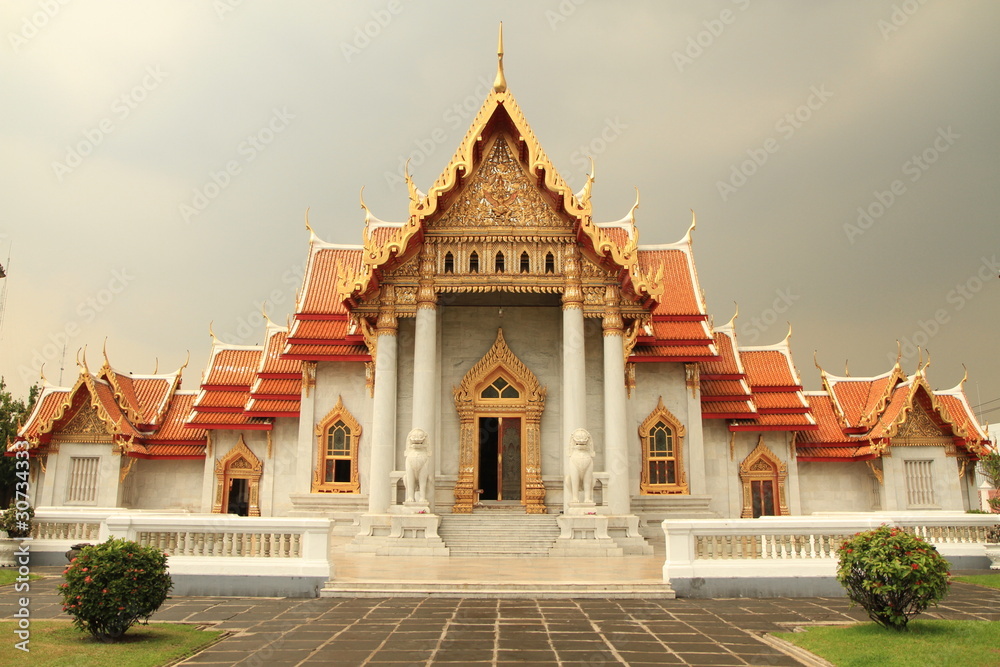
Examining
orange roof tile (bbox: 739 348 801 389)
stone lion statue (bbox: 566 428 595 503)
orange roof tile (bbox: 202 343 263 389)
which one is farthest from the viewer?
orange roof tile (bbox: 202 343 263 389)

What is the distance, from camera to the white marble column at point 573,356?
51.9 ft

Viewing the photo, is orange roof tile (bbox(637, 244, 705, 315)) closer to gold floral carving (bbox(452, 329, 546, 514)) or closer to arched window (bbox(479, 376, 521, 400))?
gold floral carving (bbox(452, 329, 546, 514))

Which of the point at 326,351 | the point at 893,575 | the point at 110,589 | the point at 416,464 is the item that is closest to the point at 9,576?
the point at 110,589

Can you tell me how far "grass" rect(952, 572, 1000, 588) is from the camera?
1167cm

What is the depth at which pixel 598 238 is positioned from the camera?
16.2 metres

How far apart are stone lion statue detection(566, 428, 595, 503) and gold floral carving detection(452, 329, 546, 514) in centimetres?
262

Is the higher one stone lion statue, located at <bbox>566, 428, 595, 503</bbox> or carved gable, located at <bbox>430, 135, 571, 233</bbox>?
carved gable, located at <bbox>430, 135, 571, 233</bbox>

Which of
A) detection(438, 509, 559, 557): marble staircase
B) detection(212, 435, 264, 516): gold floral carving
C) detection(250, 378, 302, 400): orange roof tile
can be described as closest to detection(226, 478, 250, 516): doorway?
detection(212, 435, 264, 516): gold floral carving

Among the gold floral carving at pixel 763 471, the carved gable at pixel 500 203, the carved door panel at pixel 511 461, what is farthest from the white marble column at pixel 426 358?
the gold floral carving at pixel 763 471

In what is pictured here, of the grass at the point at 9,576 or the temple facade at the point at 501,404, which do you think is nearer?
the grass at the point at 9,576

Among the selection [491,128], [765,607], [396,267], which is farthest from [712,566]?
[491,128]

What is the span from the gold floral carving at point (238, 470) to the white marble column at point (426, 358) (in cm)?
628

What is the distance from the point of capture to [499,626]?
8070mm

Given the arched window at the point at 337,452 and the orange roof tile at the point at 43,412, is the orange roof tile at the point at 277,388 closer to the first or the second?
the arched window at the point at 337,452
